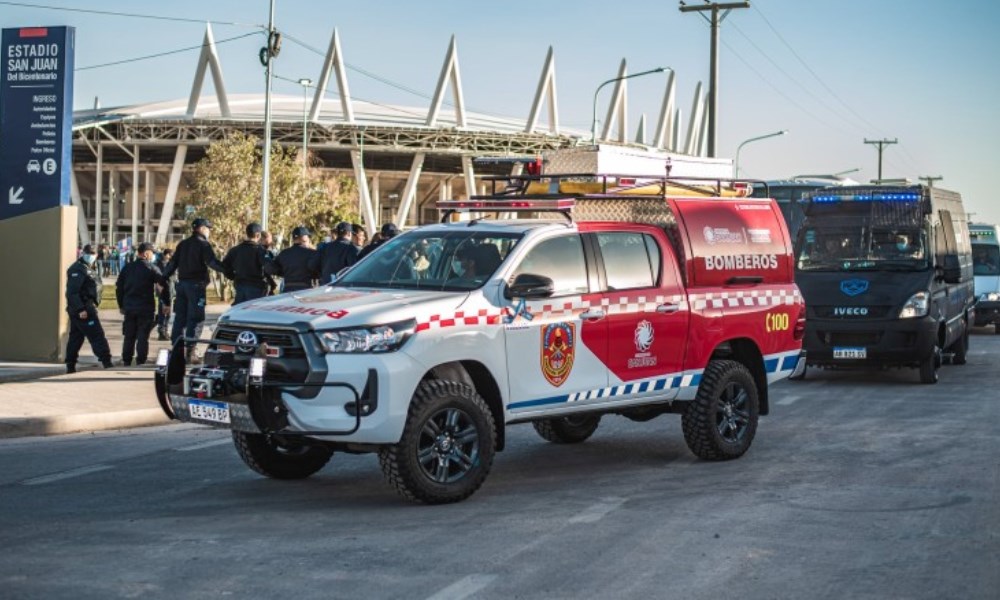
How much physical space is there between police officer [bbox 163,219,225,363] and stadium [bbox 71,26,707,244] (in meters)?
50.8

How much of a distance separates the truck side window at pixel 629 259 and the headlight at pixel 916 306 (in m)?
7.93

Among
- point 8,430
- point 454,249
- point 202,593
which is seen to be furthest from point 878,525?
point 8,430

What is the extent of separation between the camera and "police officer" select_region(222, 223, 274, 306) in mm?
17047

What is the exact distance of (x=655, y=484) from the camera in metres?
9.29

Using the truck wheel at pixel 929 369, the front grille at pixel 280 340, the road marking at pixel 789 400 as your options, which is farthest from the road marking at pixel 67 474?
the truck wheel at pixel 929 369

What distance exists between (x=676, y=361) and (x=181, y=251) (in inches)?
350

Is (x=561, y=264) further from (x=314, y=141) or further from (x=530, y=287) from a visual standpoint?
(x=314, y=141)

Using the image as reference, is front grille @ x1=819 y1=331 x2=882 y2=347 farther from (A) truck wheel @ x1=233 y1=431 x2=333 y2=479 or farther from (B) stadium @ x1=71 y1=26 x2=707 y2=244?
(B) stadium @ x1=71 y1=26 x2=707 y2=244

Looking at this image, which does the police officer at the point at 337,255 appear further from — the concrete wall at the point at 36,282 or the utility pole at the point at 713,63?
the utility pole at the point at 713,63

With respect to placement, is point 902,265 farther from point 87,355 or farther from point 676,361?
point 87,355

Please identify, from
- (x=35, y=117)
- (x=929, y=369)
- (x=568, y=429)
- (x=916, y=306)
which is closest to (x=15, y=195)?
(x=35, y=117)

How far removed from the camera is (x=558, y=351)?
904cm

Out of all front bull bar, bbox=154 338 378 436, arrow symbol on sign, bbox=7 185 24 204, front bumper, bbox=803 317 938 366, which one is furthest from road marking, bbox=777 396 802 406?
arrow symbol on sign, bbox=7 185 24 204

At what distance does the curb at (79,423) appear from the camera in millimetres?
11625
